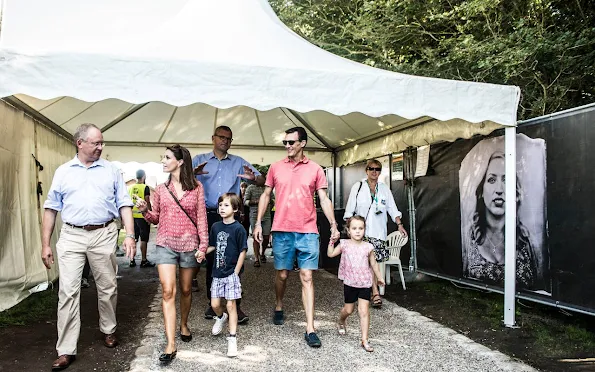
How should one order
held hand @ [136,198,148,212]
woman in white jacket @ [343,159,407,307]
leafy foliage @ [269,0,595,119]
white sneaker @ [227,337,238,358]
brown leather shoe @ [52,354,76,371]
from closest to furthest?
brown leather shoe @ [52,354,76,371]
held hand @ [136,198,148,212]
white sneaker @ [227,337,238,358]
woman in white jacket @ [343,159,407,307]
leafy foliage @ [269,0,595,119]

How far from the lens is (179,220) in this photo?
3.98 m

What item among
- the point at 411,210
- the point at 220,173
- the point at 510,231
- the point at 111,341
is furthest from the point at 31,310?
the point at 411,210

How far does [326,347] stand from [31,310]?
3311mm

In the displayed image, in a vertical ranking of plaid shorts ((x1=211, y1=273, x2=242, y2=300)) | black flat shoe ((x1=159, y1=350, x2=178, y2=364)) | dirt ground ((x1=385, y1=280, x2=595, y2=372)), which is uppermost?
plaid shorts ((x1=211, y1=273, x2=242, y2=300))

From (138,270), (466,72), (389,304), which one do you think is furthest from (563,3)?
(138,270)

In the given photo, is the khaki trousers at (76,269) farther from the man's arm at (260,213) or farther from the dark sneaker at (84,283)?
the dark sneaker at (84,283)

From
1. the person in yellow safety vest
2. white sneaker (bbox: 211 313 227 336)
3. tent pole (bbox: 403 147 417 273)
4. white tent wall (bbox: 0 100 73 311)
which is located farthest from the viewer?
the person in yellow safety vest

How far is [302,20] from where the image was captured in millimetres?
11711

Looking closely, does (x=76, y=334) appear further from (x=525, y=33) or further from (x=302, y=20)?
(x=302, y=20)

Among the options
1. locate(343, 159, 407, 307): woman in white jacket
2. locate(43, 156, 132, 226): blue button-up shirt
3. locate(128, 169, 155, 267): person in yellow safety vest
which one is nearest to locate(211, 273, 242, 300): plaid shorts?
locate(43, 156, 132, 226): blue button-up shirt

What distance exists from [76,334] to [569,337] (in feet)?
13.9

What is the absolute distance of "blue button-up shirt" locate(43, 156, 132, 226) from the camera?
12.5 ft

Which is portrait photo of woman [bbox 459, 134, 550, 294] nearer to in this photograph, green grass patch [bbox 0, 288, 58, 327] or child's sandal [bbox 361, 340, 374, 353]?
child's sandal [bbox 361, 340, 374, 353]

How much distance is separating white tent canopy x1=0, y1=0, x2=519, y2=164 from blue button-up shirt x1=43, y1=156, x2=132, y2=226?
0.55 meters
